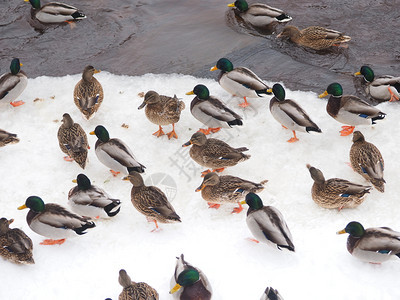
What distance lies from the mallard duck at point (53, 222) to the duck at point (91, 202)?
0.19 meters

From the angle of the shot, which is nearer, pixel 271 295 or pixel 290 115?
pixel 271 295

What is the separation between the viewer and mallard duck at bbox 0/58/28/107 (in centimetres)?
838

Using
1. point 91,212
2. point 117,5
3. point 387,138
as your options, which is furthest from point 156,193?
point 117,5

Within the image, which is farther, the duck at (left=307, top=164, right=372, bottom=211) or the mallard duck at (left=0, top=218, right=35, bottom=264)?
the duck at (left=307, top=164, right=372, bottom=211)

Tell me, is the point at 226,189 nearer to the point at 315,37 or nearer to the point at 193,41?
the point at 315,37

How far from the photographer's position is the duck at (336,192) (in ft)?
20.3

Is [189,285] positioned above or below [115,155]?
below

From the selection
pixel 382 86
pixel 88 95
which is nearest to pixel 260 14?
Answer: pixel 382 86

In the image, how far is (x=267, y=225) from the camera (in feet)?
19.1

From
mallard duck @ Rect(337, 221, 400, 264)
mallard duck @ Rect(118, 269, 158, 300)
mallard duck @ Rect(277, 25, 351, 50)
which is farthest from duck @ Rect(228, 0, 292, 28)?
mallard duck @ Rect(118, 269, 158, 300)

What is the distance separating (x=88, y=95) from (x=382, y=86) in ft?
15.7

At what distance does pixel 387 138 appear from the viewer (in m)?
7.43

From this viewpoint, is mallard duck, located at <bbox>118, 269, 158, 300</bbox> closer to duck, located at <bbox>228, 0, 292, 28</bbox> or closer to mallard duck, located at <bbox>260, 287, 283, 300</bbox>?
mallard duck, located at <bbox>260, 287, 283, 300</bbox>

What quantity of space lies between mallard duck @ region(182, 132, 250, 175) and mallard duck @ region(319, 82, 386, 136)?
1623 mm
